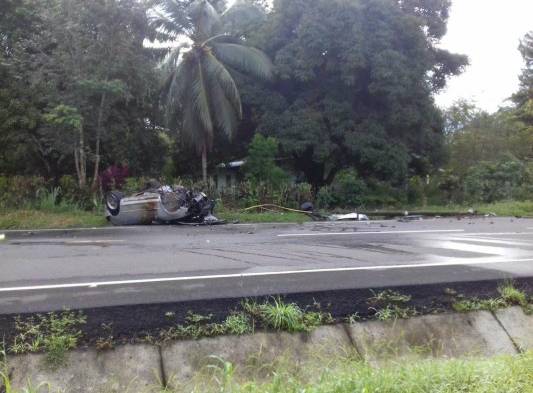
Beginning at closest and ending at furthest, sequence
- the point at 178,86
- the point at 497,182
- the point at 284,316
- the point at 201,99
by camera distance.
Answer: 1. the point at 284,316
2. the point at 497,182
3. the point at 201,99
4. the point at 178,86

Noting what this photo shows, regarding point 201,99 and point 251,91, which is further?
point 251,91

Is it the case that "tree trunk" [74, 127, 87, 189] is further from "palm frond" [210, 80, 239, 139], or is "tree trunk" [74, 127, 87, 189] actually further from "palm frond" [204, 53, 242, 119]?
"palm frond" [204, 53, 242, 119]

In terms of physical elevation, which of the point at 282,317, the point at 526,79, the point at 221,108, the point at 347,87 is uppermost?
the point at 526,79

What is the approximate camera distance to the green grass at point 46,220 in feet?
47.2

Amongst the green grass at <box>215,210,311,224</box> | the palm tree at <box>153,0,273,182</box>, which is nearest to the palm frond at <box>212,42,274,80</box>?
the palm tree at <box>153,0,273,182</box>

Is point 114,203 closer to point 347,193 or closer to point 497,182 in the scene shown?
point 347,193

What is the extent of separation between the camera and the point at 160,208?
15141mm

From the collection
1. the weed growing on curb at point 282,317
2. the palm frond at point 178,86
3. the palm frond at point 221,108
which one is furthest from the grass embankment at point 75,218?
the weed growing on curb at point 282,317

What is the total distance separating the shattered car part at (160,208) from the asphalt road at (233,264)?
3315 mm

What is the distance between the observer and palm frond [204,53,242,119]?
79.6ft

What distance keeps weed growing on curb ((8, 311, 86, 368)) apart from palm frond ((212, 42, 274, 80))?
2180 centimetres

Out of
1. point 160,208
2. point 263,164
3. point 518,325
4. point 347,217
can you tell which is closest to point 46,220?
point 160,208

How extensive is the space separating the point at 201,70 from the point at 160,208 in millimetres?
11628

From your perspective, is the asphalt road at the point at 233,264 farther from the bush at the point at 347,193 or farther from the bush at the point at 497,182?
the bush at the point at 497,182
